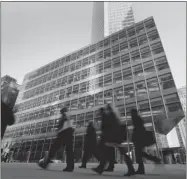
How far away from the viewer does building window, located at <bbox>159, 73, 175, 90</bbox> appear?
15.9 m

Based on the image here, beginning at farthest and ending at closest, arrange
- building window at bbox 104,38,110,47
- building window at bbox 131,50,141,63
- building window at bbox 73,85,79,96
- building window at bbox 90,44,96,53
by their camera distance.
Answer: building window at bbox 90,44,96,53, building window at bbox 104,38,110,47, building window at bbox 73,85,79,96, building window at bbox 131,50,141,63

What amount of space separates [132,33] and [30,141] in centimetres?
2404

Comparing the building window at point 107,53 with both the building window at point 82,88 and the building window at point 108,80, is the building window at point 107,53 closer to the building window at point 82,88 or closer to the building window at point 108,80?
the building window at point 108,80

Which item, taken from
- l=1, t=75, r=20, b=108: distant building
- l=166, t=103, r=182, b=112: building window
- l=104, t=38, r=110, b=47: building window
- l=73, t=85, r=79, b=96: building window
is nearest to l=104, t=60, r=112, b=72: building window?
l=104, t=38, r=110, b=47: building window

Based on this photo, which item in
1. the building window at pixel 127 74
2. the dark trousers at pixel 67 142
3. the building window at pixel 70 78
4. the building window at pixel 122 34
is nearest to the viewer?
the dark trousers at pixel 67 142

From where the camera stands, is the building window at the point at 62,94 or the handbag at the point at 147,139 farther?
the building window at the point at 62,94

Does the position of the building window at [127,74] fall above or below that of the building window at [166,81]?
above

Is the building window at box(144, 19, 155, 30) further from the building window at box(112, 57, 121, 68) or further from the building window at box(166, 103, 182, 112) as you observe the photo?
the building window at box(166, 103, 182, 112)

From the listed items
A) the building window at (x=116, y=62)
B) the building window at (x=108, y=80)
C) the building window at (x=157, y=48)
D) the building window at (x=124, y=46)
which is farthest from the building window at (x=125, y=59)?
the building window at (x=157, y=48)

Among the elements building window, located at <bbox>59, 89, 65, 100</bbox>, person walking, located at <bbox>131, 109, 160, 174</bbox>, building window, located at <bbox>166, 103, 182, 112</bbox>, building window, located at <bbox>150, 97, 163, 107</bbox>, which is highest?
building window, located at <bbox>59, 89, 65, 100</bbox>

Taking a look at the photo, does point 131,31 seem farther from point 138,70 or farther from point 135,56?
point 138,70

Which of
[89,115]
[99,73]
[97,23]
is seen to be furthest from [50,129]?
[97,23]

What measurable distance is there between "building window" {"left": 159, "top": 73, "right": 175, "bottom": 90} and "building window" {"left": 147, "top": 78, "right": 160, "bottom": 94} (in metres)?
0.55

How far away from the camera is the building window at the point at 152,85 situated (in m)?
16.5
